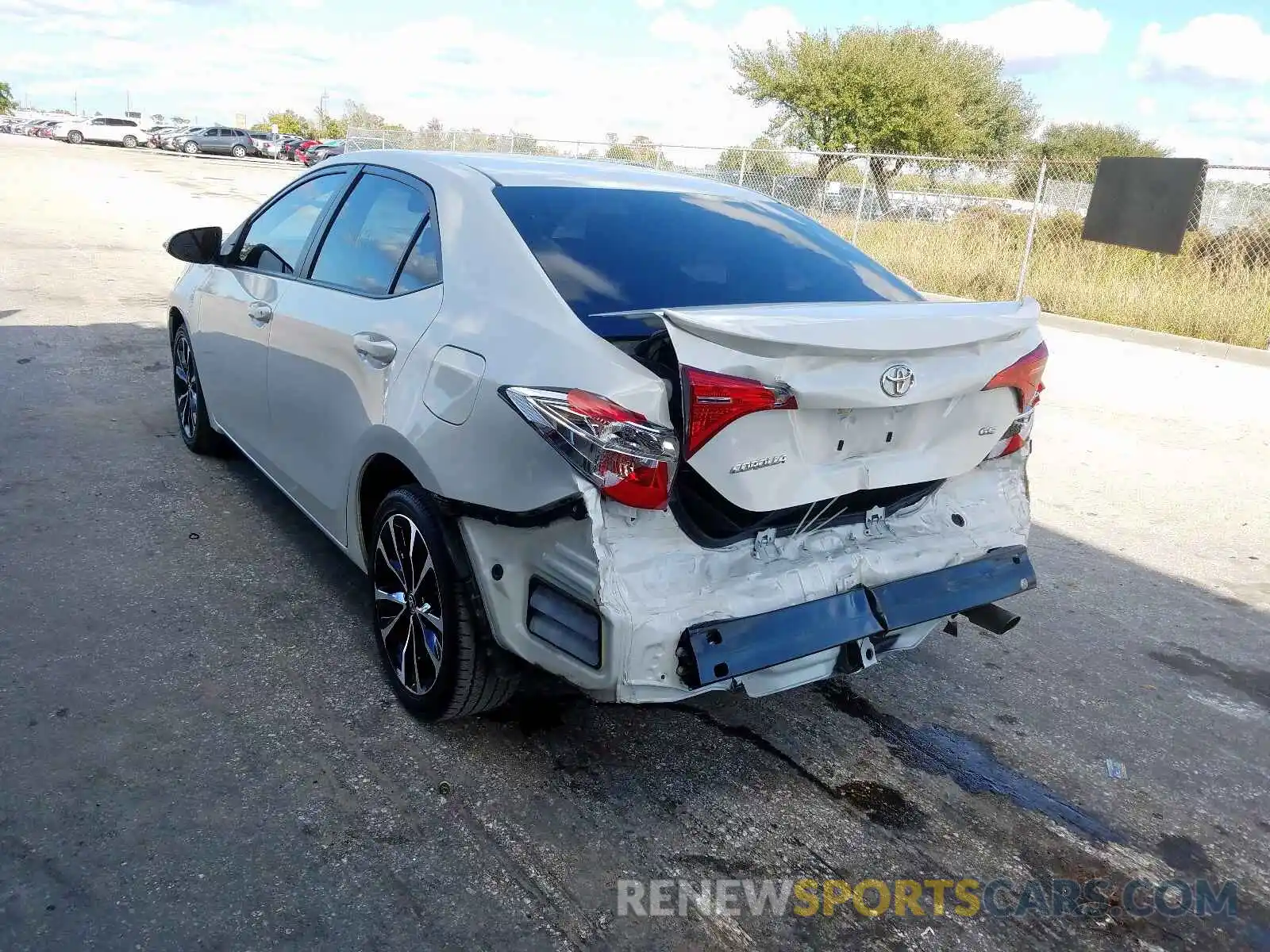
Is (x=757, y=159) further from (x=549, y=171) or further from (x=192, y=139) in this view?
(x=192, y=139)

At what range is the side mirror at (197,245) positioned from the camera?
15.5 ft

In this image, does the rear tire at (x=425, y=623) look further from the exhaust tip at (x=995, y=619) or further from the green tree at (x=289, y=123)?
the green tree at (x=289, y=123)

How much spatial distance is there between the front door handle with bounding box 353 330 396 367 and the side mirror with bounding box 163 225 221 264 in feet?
6.25

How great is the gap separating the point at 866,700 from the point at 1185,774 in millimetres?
1026

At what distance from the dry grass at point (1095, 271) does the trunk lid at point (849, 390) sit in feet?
35.8

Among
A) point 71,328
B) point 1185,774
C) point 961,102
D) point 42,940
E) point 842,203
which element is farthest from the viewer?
point 961,102

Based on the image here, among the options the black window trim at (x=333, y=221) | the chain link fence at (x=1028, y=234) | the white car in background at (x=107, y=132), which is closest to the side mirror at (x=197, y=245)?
the black window trim at (x=333, y=221)

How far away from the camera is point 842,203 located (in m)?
18.5

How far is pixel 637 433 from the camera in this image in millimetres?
2430

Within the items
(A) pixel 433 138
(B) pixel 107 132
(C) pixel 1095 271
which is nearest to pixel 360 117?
(B) pixel 107 132

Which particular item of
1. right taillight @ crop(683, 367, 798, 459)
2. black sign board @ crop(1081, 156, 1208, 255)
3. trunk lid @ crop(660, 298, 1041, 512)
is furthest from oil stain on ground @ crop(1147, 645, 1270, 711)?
black sign board @ crop(1081, 156, 1208, 255)

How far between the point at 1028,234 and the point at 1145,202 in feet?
5.61

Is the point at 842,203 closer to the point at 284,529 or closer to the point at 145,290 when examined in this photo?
the point at 145,290

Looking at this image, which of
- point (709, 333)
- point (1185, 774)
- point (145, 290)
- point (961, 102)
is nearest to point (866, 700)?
point (1185, 774)
